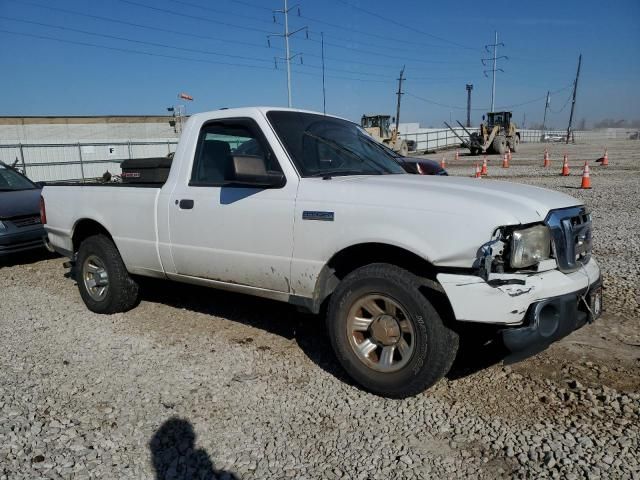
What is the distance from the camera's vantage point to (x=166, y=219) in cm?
441

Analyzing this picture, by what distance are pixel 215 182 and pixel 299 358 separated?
1596 millimetres

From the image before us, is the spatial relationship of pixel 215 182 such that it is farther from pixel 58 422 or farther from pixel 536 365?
pixel 536 365

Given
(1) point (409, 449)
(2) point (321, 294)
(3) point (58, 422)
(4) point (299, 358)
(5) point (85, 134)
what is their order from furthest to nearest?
1. (5) point (85, 134)
2. (4) point (299, 358)
3. (2) point (321, 294)
4. (3) point (58, 422)
5. (1) point (409, 449)

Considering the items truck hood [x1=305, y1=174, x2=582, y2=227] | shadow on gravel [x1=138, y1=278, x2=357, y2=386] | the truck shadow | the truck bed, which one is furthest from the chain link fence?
truck hood [x1=305, y1=174, x2=582, y2=227]

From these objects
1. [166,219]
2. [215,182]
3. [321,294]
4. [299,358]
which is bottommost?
[299,358]

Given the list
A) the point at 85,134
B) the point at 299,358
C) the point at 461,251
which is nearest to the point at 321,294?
the point at 299,358

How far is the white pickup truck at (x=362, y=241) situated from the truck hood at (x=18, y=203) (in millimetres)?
3957

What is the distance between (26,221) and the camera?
7820 millimetres

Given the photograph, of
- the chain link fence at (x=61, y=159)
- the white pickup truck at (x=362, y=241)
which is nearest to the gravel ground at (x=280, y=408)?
the white pickup truck at (x=362, y=241)

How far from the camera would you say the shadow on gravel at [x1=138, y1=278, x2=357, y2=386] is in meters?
4.13

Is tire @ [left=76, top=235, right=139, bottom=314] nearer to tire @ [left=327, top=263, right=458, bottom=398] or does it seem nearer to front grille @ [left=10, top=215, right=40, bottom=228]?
tire @ [left=327, top=263, right=458, bottom=398]

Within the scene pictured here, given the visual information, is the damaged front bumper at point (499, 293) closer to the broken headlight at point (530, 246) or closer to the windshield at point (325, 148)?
the broken headlight at point (530, 246)

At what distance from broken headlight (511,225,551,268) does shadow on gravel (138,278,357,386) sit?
147cm

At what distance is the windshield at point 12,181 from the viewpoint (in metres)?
8.81
